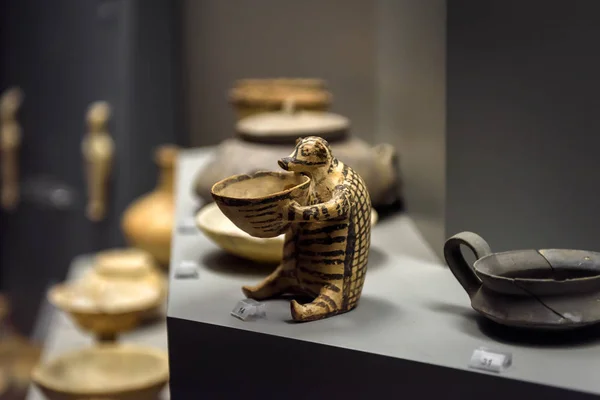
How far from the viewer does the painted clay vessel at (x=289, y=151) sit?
2.07 m

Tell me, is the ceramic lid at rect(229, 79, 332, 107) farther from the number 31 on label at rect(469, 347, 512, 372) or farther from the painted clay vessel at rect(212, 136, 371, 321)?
the number 31 on label at rect(469, 347, 512, 372)

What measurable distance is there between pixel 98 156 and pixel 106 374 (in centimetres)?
162

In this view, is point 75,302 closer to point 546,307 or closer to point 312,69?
point 312,69

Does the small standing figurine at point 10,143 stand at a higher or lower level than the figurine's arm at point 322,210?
lower

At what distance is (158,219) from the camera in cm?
320

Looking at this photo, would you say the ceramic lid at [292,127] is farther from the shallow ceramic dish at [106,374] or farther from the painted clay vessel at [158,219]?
the painted clay vessel at [158,219]

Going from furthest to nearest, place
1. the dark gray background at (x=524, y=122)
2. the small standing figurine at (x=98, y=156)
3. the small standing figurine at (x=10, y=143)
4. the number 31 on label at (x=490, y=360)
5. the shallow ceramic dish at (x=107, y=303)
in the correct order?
the small standing figurine at (x=10, y=143) → the small standing figurine at (x=98, y=156) → the shallow ceramic dish at (x=107, y=303) → the dark gray background at (x=524, y=122) → the number 31 on label at (x=490, y=360)

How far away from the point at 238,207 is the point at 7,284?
370 cm

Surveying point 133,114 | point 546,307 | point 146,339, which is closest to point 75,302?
point 146,339

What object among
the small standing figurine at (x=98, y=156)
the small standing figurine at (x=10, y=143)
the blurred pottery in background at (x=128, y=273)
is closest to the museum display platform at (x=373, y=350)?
the blurred pottery in background at (x=128, y=273)

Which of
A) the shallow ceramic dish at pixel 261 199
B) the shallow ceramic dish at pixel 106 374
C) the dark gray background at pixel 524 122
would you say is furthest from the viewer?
the shallow ceramic dish at pixel 106 374

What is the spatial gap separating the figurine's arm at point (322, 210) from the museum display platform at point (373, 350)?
0.17 meters

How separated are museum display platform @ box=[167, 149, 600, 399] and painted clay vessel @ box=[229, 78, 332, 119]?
1.16 meters

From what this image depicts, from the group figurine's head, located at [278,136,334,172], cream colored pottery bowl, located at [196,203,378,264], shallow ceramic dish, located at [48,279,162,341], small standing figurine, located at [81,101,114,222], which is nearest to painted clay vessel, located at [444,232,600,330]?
figurine's head, located at [278,136,334,172]
